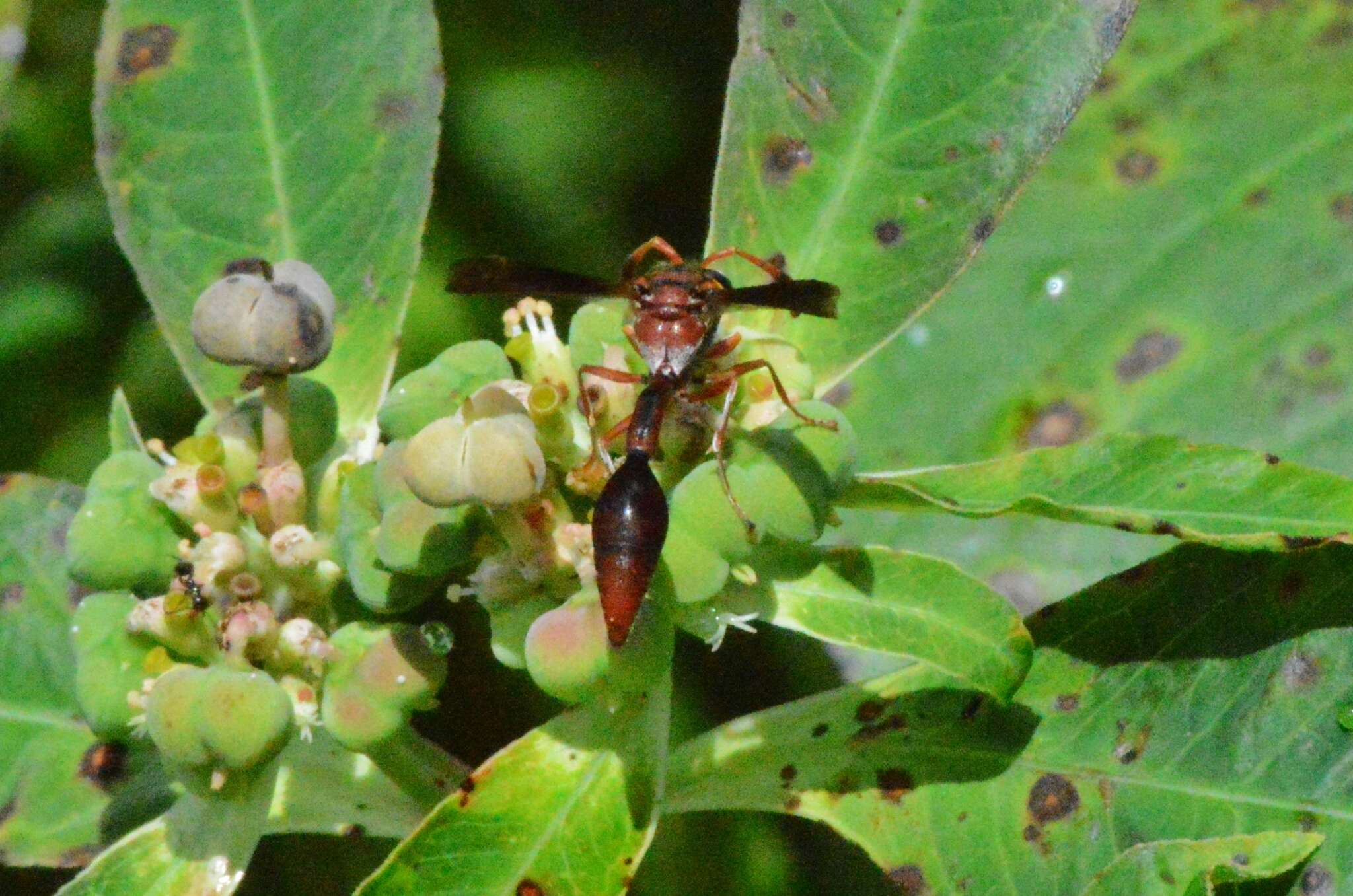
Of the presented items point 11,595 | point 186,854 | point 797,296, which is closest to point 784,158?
point 797,296

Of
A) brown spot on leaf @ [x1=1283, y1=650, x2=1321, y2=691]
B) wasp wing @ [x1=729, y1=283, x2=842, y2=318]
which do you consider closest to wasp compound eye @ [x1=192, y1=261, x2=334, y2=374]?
wasp wing @ [x1=729, y1=283, x2=842, y2=318]

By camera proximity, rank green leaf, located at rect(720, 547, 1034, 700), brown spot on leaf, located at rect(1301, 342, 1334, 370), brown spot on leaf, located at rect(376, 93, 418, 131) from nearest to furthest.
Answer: green leaf, located at rect(720, 547, 1034, 700) < brown spot on leaf, located at rect(376, 93, 418, 131) < brown spot on leaf, located at rect(1301, 342, 1334, 370)

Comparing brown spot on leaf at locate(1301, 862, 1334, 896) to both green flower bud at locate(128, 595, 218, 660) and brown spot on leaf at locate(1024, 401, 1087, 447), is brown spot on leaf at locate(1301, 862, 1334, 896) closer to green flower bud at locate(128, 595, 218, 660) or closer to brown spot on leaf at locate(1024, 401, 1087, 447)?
brown spot on leaf at locate(1024, 401, 1087, 447)

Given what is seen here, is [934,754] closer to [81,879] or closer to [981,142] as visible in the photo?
[981,142]

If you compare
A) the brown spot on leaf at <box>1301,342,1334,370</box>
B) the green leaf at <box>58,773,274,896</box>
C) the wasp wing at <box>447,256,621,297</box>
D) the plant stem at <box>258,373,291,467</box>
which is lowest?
the green leaf at <box>58,773,274,896</box>

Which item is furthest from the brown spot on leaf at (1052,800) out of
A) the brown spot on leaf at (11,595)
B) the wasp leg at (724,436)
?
the brown spot on leaf at (11,595)

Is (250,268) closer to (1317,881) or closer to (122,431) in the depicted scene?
(122,431)
